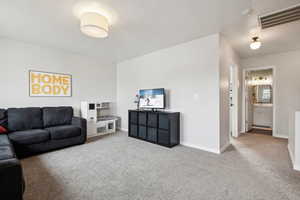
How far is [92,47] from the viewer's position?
3.70 m

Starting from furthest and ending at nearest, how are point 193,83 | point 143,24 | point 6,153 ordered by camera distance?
point 193,83 → point 143,24 → point 6,153

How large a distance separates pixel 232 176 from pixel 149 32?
287 cm

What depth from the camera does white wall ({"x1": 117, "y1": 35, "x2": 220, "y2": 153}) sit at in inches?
112

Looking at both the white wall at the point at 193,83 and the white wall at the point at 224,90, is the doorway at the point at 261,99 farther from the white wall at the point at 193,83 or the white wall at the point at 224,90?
the white wall at the point at 193,83

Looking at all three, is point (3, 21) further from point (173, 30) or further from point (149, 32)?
point (173, 30)

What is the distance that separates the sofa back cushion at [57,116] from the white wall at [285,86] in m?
5.92

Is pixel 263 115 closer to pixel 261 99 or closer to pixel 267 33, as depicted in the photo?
pixel 261 99

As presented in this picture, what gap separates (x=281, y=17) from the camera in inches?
88.6

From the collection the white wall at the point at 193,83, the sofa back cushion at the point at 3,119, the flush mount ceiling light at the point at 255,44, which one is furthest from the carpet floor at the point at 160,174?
the flush mount ceiling light at the point at 255,44

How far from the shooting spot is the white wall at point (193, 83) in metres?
2.85

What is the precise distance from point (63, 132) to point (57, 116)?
0.71 m

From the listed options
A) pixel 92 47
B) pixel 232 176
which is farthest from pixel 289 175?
pixel 92 47

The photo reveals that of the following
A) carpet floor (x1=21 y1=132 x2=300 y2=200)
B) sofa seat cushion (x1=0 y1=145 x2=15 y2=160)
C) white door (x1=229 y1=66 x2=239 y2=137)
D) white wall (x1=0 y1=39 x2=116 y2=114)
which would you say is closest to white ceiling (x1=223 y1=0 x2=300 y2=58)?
white door (x1=229 y1=66 x2=239 y2=137)

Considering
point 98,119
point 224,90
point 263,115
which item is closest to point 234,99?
point 224,90
